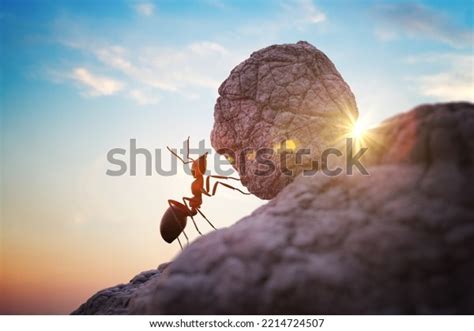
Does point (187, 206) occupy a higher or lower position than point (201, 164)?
lower

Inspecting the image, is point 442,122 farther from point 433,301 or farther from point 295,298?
point 295,298

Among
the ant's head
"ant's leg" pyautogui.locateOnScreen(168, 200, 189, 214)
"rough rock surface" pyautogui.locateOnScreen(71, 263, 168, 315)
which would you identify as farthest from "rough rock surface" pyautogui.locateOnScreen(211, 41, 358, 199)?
"rough rock surface" pyautogui.locateOnScreen(71, 263, 168, 315)

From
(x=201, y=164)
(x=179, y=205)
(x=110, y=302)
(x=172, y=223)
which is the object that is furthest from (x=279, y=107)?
(x=110, y=302)

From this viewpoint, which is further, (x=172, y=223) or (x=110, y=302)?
(x=172, y=223)

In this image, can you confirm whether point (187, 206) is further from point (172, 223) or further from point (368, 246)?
point (368, 246)

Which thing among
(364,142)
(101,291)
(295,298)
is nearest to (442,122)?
(364,142)

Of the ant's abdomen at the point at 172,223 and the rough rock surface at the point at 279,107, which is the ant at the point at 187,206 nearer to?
the ant's abdomen at the point at 172,223

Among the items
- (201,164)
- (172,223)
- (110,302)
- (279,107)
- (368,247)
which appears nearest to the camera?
(368,247)
